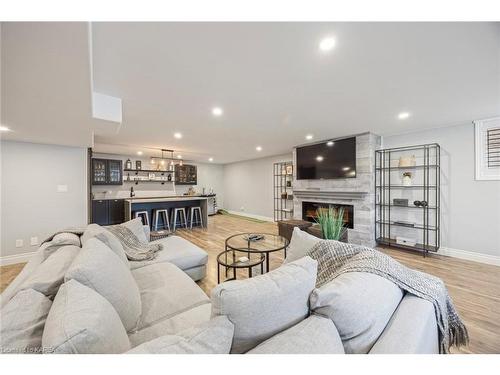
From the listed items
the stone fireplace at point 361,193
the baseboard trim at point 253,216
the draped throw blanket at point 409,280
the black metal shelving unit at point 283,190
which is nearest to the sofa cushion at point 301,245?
the draped throw blanket at point 409,280

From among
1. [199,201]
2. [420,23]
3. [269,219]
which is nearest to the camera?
[420,23]

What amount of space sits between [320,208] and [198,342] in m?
4.29

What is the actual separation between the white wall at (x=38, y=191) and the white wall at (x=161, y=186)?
2.43 meters

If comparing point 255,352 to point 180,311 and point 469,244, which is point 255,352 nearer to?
point 180,311

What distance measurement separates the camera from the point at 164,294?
1.53m

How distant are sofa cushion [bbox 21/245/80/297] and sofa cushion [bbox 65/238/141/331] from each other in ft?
0.42

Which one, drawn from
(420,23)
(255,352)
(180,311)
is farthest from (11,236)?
(420,23)

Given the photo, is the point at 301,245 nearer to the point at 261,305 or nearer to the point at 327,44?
the point at 261,305

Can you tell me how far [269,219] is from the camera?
280 inches

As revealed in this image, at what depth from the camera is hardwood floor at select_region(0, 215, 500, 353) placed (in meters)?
1.70

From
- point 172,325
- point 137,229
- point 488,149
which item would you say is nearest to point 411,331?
point 172,325

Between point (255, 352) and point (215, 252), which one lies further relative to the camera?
point (215, 252)

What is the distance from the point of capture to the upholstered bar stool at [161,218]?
5.54m
